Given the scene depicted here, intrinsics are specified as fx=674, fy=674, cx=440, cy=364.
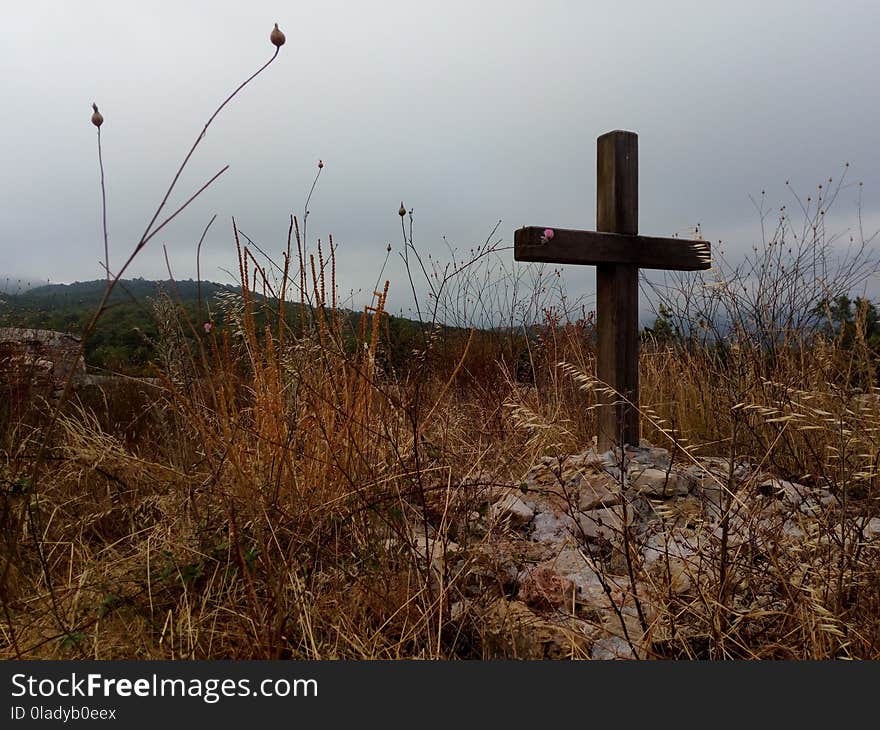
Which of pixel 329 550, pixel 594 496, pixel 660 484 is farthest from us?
pixel 660 484

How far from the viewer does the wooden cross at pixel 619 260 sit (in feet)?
12.4

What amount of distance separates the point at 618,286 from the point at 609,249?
22cm

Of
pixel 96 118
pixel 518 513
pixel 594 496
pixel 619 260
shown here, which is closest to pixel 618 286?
pixel 619 260

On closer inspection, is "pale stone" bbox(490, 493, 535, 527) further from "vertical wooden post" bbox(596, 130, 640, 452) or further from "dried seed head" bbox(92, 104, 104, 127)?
"dried seed head" bbox(92, 104, 104, 127)

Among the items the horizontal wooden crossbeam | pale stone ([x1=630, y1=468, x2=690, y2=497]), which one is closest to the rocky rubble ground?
pale stone ([x1=630, y1=468, x2=690, y2=497])

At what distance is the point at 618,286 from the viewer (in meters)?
3.85

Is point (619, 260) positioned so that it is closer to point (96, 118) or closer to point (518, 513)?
point (518, 513)

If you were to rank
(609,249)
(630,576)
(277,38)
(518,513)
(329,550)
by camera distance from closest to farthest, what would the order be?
(277,38)
(630,576)
(329,550)
(518,513)
(609,249)

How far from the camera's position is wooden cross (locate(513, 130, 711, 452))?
377 centimetres

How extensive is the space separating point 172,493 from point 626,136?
309 centimetres

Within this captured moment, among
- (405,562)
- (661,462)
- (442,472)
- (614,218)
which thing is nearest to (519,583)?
(405,562)

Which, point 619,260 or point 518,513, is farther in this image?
point 619,260

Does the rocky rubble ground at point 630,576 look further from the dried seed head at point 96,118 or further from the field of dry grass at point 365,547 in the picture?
the dried seed head at point 96,118

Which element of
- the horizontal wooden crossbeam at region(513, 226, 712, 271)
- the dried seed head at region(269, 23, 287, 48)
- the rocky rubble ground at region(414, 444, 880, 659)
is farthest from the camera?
the horizontal wooden crossbeam at region(513, 226, 712, 271)
